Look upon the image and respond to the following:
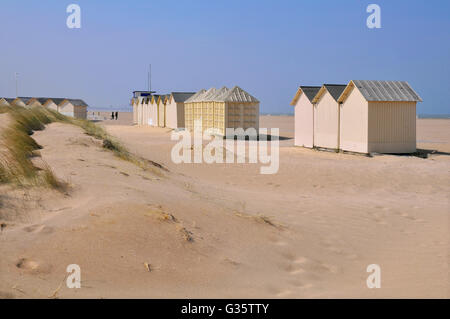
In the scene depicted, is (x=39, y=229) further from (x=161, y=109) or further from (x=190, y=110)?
(x=161, y=109)

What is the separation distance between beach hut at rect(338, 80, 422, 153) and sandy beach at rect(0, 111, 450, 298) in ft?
26.7

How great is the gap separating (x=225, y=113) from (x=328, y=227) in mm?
19775

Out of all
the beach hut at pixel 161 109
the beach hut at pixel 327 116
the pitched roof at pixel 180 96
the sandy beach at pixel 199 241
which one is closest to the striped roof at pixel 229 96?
the pitched roof at pixel 180 96

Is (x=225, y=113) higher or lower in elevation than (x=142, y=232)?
higher

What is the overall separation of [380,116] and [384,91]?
111 centimetres

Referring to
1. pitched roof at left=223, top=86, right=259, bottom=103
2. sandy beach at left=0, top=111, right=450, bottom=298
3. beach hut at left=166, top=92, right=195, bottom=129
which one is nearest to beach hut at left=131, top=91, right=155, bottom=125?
beach hut at left=166, top=92, right=195, bottom=129

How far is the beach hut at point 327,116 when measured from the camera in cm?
1927

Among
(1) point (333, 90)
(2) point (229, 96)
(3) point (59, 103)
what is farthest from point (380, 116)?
(3) point (59, 103)

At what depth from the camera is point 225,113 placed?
87.0 feet

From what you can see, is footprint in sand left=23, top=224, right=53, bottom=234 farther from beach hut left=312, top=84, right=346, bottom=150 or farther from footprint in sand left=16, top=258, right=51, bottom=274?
beach hut left=312, top=84, right=346, bottom=150

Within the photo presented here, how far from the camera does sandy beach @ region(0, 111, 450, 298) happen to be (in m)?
4.18

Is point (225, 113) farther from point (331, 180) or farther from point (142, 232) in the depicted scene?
point (142, 232)

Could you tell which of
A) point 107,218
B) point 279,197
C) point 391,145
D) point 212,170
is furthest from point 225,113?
point 107,218
